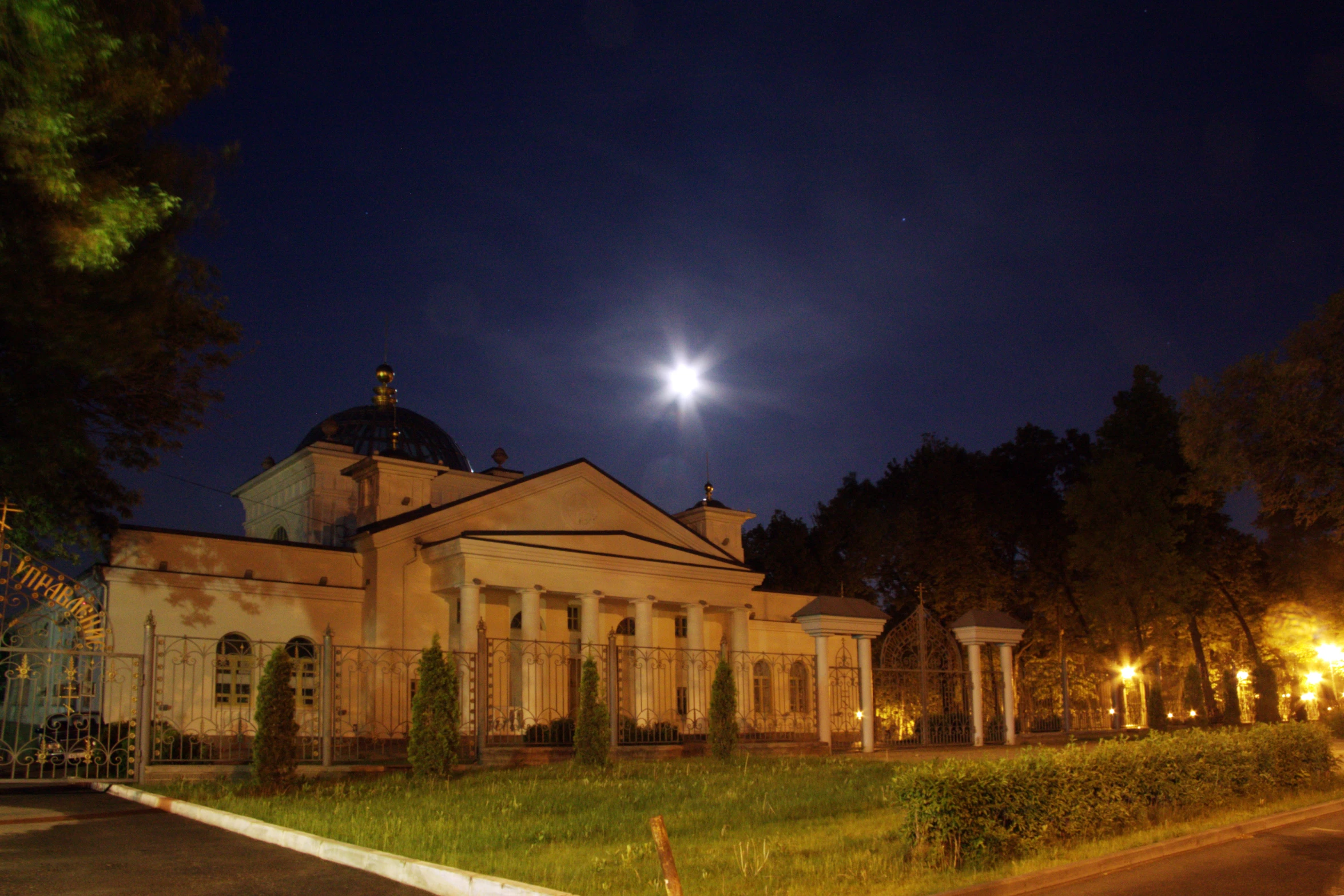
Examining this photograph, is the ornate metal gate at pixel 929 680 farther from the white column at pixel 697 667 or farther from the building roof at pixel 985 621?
the white column at pixel 697 667

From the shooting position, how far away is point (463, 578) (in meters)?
26.5

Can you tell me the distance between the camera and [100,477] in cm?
1983

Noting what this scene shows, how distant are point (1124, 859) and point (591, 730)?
28.3ft

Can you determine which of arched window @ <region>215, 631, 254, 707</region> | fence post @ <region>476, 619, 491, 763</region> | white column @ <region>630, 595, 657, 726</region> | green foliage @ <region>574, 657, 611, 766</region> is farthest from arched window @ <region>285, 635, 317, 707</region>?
green foliage @ <region>574, 657, 611, 766</region>

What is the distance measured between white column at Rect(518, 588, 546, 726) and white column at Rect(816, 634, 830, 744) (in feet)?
30.4

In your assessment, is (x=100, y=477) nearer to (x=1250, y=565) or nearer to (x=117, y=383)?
(x=117, y=383)

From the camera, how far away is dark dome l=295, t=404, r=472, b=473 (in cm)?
3628

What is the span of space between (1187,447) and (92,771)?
72.1 feet

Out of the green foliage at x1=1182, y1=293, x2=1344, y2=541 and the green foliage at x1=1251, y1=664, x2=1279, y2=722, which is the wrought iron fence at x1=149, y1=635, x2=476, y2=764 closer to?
the green foliage at x1=1182, y1=293, x2=1344, y2=541

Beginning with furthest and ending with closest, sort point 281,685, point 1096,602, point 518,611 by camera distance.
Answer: point 1096,602 → point 518,611 → point 281,685

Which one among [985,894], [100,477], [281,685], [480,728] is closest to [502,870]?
[985,894]

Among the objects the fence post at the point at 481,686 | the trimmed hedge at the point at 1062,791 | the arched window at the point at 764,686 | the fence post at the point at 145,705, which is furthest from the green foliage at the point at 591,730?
the arched window at the point at 764,686

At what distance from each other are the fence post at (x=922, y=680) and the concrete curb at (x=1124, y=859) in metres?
8.19

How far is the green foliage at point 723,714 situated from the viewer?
56.0ft
